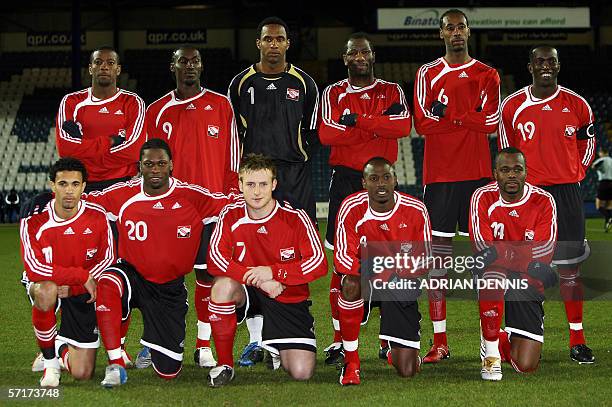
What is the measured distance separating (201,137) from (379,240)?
1.36m

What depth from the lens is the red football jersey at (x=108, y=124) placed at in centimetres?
576

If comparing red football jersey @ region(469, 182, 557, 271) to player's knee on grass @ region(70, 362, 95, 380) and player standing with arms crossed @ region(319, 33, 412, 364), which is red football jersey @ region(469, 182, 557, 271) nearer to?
player standing with arms crossed @ region(319, 33, 412, 364)

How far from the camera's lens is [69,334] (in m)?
5.03

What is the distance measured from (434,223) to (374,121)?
2.51 ft

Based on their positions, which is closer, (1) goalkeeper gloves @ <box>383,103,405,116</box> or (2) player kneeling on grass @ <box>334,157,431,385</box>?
(2) player kneeling on grass @ <box>334,157,431,385</box>

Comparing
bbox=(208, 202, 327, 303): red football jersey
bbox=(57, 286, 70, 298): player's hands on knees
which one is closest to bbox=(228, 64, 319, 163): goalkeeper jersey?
bbox=(208, 202, 327, 303): red football jersey

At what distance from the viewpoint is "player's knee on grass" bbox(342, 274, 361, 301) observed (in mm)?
4910

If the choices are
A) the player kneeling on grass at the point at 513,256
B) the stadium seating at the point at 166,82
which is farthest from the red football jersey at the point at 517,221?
the stadium seating at the point at 166,82

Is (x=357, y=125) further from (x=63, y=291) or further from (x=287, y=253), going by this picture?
(x=63, y=291)

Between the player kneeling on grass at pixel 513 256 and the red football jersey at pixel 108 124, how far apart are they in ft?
6.91

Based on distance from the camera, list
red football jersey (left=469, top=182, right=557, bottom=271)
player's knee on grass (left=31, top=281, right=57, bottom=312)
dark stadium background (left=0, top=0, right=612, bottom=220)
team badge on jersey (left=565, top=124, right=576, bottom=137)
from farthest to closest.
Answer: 1. dark stadium background (left=0, top=0, right=612, bottom=220)
2. team badge on jersey (left=565, top=124, right=576, bottom=137)
3. red football jersey (left=469, top=182, right=557, bottom=271)
4. player's knee on grass (left=31, top=281, right=57, bottom=312)

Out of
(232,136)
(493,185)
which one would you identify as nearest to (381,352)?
(493,185)

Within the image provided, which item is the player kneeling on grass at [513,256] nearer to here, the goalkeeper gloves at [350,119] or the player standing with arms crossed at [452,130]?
the player standing with arms crossed at [452,130]

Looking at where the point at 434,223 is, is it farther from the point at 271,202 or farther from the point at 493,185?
the point at 271,202
